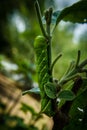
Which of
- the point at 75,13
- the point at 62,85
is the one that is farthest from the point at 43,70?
the point at 75,13

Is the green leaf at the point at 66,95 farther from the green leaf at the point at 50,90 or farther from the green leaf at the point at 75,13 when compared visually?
the green leaf at the point at 75,13

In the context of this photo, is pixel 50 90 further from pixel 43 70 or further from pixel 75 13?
pixel 75 13

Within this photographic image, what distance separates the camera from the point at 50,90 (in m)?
0.68

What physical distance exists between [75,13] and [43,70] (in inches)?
5.7

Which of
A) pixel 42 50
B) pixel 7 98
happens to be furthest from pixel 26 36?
pixel 42 50

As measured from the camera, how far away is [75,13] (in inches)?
30.6

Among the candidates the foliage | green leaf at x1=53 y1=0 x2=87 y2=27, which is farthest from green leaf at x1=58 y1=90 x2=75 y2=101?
green leaf at x1=53 y1=0 x2=87 y2=27

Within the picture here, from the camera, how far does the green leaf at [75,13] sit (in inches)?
28.9

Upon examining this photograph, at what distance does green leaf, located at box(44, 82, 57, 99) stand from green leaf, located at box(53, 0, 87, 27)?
0.42ft

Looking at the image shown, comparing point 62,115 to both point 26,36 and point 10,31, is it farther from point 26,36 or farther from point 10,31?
point 10,31

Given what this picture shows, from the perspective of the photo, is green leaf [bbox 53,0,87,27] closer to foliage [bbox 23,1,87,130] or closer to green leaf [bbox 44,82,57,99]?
foliage [bbox 23,1,87,130]

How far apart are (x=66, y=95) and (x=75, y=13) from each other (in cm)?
19

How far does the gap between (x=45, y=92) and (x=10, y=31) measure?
7.97 m

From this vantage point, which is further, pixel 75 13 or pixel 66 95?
pixel 75 13
